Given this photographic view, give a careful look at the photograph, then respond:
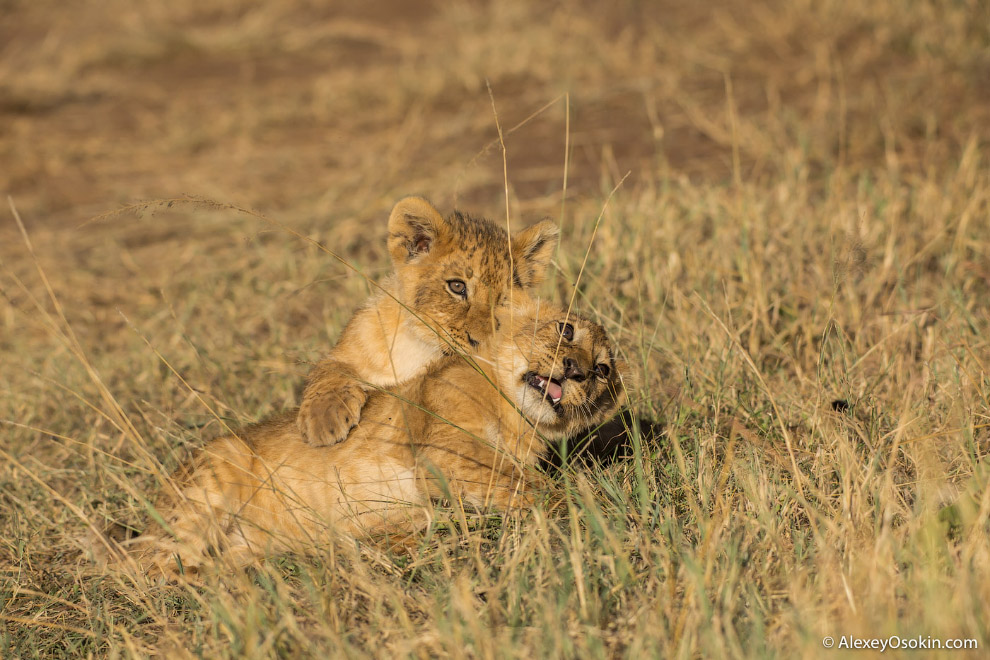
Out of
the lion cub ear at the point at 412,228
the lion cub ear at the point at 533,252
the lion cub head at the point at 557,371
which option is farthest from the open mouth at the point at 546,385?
the lion cub ear at the point at 412,228

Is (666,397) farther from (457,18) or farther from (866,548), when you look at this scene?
(457,18)

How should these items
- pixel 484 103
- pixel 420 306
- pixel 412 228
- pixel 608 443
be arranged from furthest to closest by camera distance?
pixel 484 103, pixel 412 228, pixel 420 306, pixel 608 443

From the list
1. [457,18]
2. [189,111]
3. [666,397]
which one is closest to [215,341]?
[666,397]

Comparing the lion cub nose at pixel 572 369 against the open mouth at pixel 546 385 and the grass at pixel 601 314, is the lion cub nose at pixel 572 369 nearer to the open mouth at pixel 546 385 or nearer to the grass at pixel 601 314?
the open mouth at pixel 546 385

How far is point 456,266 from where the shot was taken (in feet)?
12.0

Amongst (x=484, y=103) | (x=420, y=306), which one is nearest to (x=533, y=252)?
(x=420, y=306)

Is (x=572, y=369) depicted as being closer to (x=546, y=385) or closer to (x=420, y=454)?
(x=546, y=385)

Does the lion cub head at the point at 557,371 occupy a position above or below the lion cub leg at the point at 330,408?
above

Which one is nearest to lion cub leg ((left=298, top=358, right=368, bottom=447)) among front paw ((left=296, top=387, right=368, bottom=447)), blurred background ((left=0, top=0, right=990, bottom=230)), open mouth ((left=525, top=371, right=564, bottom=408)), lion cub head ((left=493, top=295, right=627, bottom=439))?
front paw ((left=296, top=387, right=368, bottom=447))

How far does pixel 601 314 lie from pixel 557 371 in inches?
42.2

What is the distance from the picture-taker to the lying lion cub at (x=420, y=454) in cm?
299

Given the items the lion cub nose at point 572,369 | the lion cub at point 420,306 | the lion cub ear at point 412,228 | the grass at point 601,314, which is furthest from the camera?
the lion cub ear at point 412,228

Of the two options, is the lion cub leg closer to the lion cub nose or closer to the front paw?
the front paw

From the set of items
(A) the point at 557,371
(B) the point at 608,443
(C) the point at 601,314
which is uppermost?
(A) the point at 557,371
